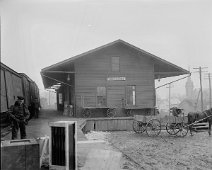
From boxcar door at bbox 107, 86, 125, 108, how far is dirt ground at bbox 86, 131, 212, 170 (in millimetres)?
1442

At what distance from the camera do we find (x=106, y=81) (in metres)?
8.42

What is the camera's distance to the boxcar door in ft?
32.2

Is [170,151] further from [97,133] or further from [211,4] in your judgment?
[211,4]

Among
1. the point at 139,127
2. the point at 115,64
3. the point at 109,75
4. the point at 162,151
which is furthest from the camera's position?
the point at 139,127

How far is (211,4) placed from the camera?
24.7 feet

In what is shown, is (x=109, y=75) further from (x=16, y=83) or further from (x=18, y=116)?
(x=18, y=116)

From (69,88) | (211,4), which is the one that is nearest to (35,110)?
(69,88)

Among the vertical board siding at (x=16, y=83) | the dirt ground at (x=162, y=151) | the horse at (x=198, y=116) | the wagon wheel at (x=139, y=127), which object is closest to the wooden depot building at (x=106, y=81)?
the wagon wheel at (x=139, y=127)

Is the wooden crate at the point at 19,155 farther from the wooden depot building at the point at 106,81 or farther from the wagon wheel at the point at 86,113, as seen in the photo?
the wagon wheel at the point at 86,113

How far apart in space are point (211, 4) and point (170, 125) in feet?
20.6

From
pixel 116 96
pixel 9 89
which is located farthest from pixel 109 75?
pixel 9 89

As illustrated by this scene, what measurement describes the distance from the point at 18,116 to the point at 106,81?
13.5 feet

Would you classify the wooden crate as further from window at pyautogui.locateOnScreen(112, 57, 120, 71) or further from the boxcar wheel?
the boxcar wheel

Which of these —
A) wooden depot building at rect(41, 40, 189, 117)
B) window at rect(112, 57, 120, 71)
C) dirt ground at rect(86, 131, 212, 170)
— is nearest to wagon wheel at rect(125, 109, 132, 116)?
wooden depot building at rect(41, 40, 189, 117)
